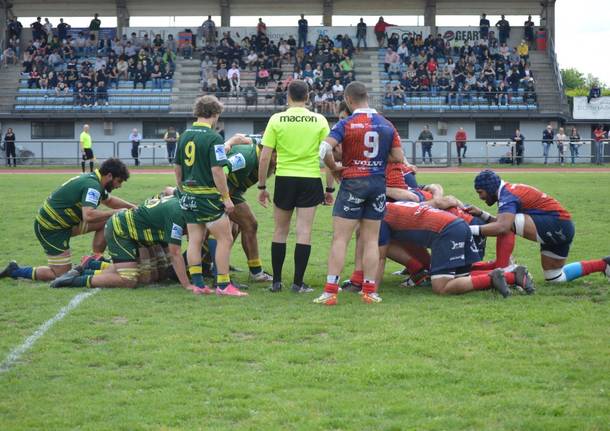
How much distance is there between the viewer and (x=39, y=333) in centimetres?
756

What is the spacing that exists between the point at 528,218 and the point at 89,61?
128 ft

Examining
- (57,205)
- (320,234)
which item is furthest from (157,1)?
(57,205)

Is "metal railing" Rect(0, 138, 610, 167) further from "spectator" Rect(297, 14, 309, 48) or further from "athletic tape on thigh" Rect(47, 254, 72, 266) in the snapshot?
"athletic tape on thigh" Rect(47, 254, 72, 266)

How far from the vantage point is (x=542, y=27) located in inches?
1891

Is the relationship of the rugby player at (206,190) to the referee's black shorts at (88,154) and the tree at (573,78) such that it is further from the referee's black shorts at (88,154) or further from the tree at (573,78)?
the tree at (573,78)

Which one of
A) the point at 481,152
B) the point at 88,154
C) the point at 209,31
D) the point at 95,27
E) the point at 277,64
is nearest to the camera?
the point at 88,154

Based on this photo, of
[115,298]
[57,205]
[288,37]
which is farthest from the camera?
[288,37]

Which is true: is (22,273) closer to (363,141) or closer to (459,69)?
(363,141)

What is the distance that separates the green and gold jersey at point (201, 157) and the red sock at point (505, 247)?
2.86 metres

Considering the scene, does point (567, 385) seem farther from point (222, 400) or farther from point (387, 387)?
point (222, 400)

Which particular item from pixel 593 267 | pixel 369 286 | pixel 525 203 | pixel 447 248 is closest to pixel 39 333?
pixel 369 286

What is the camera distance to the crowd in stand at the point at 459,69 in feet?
139

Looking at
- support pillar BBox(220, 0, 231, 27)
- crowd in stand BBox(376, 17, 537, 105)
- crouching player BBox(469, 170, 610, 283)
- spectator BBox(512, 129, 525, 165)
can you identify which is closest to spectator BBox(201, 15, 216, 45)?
support pillar BBox(220, 0, 231, 27)

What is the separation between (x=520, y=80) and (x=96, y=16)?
21773mm
